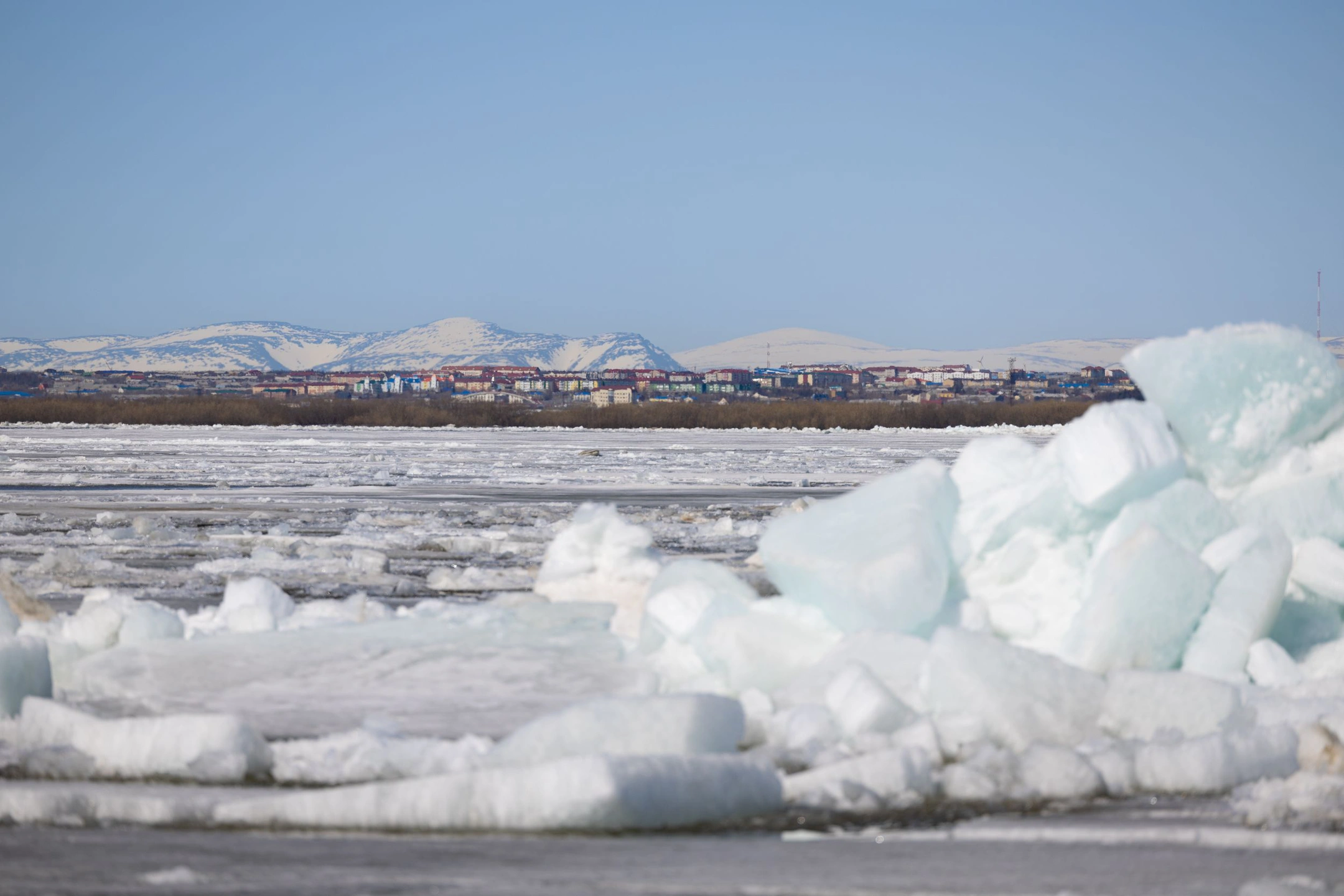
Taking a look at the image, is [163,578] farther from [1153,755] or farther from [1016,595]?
[1153,755]

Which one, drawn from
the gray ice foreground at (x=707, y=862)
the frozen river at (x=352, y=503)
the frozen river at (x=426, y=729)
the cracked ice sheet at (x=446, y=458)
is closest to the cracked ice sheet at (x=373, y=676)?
the frozen river at (x=426, y=729)

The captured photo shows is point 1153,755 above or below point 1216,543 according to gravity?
below

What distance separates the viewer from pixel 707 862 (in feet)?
9.92

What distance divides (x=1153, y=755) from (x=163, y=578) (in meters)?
6.27

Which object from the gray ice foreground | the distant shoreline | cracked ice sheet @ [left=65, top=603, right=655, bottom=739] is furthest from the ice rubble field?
the distant shoreline

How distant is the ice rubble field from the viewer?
3500mm

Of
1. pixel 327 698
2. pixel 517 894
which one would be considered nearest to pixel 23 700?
pixel 327 698

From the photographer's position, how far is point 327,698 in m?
4.75

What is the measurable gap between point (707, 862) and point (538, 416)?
55.9 meters

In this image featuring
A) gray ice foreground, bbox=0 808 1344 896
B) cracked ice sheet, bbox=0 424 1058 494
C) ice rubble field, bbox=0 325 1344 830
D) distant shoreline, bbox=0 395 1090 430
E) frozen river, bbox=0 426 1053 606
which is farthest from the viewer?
distant shoreline, bbox=0 395 1090 430

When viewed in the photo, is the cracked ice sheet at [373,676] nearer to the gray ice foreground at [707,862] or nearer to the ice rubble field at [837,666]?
the ice rubble field at [837,666]

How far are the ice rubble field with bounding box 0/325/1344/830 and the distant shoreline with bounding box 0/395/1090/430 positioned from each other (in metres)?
47.7

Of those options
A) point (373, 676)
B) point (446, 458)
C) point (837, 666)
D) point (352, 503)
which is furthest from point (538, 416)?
point (837, 666)

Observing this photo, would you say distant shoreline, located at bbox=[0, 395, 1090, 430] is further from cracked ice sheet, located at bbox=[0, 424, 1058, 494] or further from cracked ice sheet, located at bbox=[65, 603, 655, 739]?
cracked ice sheet, located at bbox=[65, 603, 655, 739]
